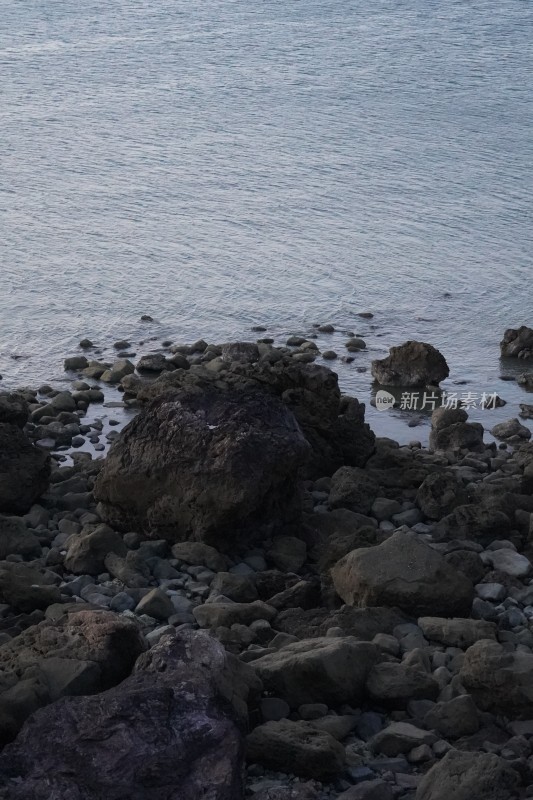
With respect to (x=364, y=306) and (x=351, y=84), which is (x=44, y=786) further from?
(x=351, y=84)

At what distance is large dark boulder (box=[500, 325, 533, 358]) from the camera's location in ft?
45.9

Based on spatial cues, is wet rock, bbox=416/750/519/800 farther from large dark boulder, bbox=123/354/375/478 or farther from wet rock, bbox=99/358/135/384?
wet rock, bbox=99/358/135/384

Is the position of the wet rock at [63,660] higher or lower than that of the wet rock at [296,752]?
higher

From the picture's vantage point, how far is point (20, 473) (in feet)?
30.0

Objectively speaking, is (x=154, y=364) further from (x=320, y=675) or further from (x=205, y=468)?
(x=320, y=675)

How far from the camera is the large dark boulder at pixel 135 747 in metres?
4.97

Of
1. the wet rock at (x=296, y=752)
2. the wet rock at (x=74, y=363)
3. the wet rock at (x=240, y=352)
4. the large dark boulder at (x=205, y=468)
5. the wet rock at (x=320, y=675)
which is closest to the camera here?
the wet rock at (x=296, y=752)

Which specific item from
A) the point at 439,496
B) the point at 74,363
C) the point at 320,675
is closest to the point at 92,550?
the point at 320,675

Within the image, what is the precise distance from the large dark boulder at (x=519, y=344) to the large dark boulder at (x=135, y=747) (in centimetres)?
930

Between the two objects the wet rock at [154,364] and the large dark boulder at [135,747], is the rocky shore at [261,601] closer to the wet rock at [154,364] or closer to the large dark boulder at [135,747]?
the large dark boulder at [135,747]

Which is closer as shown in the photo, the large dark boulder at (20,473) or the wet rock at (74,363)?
the large dark boulder at (20,473)


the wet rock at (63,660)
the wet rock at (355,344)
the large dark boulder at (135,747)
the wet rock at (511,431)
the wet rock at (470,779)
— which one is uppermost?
the large dark boulder at (135,747)

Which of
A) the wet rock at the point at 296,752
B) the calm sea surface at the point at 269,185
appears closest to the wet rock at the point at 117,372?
the calm sea surface at the point at 269,185

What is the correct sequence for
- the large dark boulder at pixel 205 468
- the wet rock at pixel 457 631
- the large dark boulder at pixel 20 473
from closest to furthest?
the wet rock at pixel 457 631 → the large dark boulder at pixel 205 468 → the large dark boulder at pixel 20 473
